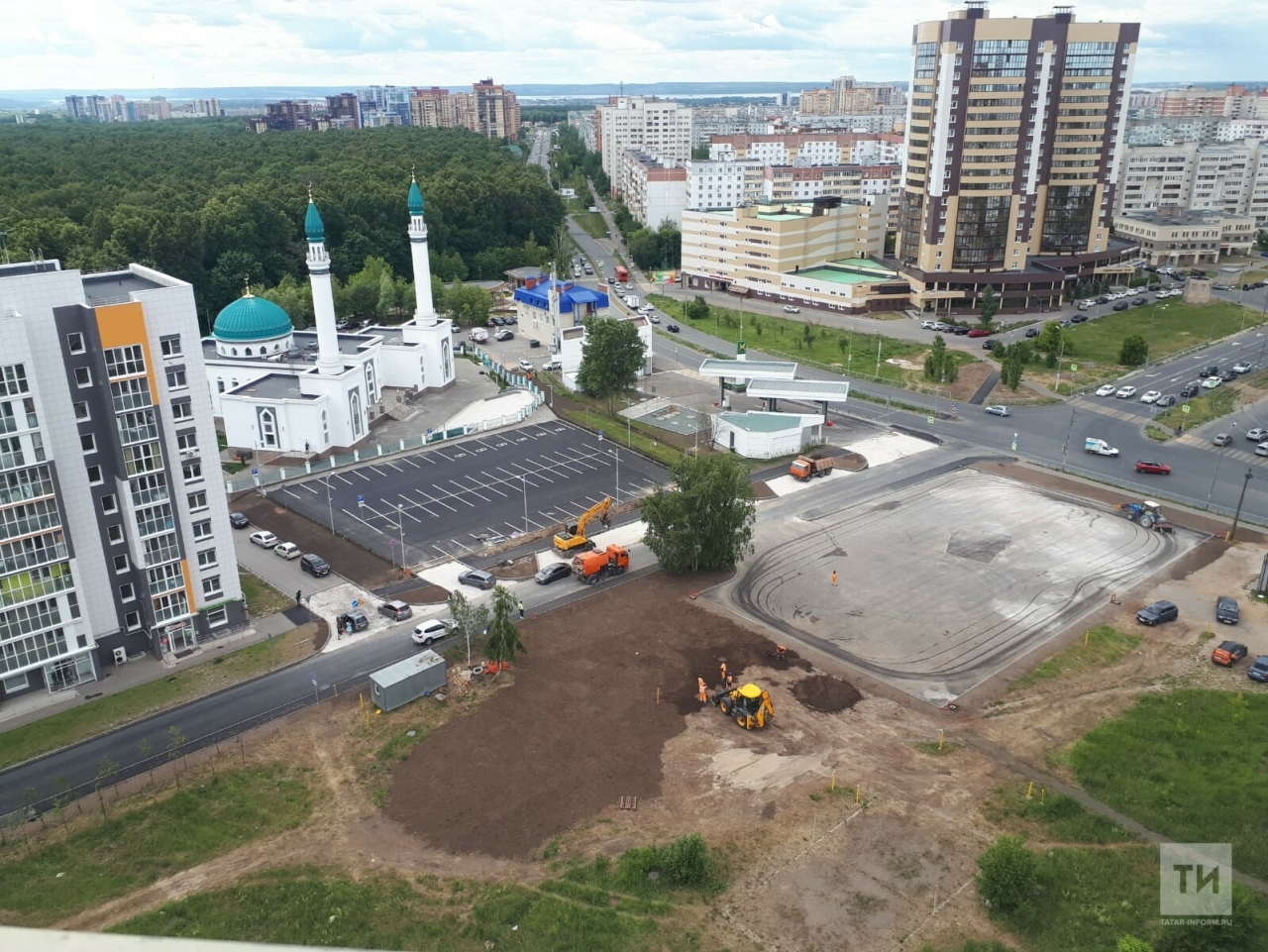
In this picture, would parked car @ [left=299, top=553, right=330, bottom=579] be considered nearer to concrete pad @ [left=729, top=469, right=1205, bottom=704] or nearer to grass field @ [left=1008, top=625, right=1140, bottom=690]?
concrete pad @ [left=729, top=469, right=1205, bottom=704]

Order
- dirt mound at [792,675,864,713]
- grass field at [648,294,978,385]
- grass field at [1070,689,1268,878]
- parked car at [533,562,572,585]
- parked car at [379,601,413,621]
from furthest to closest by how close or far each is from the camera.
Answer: grass field at [648,294,978,385] → parked car at [533,562,572,585] → parked car at [379,601,413,621] → dirt mound at [792,675,864,713] → grass field at [1070,689,1268,878]

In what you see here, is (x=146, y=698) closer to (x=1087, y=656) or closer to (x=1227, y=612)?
(x=1087, y=656)

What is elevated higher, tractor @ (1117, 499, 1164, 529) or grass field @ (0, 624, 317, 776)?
tractor @ (1117, 499, 1164, 529)

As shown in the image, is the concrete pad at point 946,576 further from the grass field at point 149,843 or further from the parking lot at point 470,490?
the grass field at point 149,843

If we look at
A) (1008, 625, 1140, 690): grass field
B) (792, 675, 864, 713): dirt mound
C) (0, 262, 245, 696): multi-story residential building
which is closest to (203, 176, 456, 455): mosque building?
(0, 262, 245, 696): multi-story residential building

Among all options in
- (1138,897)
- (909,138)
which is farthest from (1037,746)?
(909,138)

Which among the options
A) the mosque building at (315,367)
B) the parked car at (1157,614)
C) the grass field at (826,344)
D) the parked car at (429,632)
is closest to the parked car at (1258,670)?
the parked car at (1157,614)
